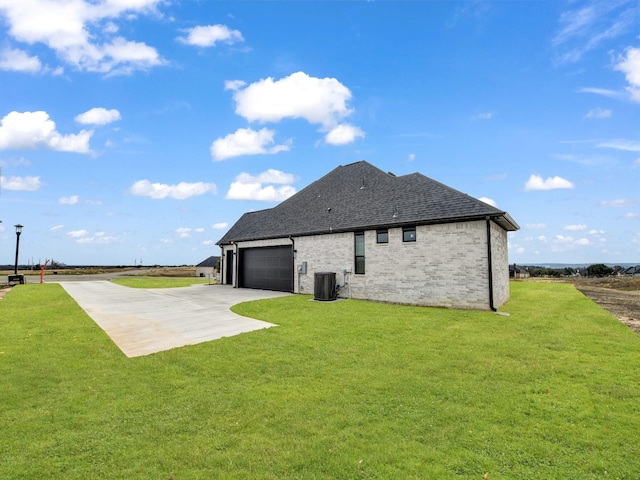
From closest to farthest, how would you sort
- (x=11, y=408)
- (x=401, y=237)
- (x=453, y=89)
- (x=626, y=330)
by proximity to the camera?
1. (x=11, y=408)
2. (x=626, y=330)
3. (x=401, y=237)
4. (x=453, y=89)

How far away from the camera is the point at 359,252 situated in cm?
1620

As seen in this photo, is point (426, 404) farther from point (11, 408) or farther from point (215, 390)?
point (11, 408)

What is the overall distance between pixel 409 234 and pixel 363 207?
3.78 metres

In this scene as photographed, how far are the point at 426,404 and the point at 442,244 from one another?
31.9 feet

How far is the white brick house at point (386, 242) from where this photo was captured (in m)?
12.6

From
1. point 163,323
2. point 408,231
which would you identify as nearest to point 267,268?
point 408,231

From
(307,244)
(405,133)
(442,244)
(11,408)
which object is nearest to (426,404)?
(11,408)

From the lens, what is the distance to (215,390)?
4.96 m

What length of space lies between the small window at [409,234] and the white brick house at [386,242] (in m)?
0.05

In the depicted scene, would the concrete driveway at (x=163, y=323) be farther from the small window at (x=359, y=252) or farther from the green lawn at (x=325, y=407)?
the small window at (x=359, y=252)

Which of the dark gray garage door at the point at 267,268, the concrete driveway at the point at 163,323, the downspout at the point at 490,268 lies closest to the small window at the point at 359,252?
the dark gray garage door at the point at 267,268

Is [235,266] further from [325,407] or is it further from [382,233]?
[325,407]

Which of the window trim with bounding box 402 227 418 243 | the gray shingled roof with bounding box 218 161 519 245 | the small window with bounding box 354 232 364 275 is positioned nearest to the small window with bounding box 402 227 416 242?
the window trim with bounding box 402 227 418 243

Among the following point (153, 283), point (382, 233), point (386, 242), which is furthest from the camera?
point (153, 283)
